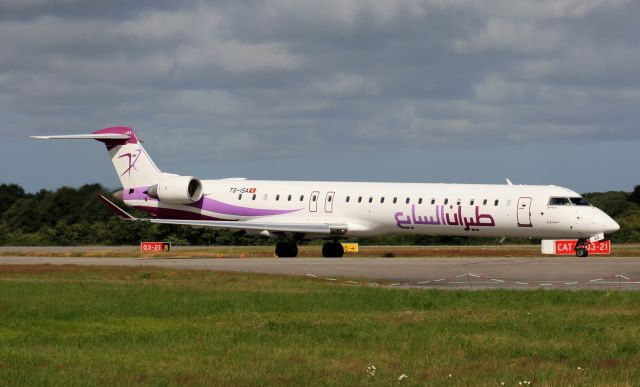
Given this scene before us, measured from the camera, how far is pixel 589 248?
173 ft

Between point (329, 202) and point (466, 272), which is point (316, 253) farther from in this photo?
point (466, 272)

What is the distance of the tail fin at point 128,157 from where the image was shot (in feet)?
168

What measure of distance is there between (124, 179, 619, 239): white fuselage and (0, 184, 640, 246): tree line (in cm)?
2608

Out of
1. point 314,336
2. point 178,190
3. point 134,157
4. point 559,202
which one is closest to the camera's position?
point 314,336

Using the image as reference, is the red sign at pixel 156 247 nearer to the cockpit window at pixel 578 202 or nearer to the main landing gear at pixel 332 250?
the main landing gear at pixel 332 250

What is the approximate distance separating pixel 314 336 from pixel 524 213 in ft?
86.0

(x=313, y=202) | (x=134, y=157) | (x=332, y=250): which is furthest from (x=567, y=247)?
(x=134, y=157)

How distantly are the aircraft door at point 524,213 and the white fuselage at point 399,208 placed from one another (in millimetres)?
39

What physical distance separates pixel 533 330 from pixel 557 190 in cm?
2583

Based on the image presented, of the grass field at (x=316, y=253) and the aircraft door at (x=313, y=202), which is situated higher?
the aircraft door at (x=313, y=202)

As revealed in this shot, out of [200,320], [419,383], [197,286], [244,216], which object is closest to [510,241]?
[244,216]

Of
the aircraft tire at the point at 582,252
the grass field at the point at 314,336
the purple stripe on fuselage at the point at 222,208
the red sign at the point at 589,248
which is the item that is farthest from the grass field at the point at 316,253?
the grass field at the point at 314,336

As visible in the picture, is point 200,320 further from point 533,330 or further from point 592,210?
point 592,210

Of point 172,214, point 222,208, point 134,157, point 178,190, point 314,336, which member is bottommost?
point 314,336
